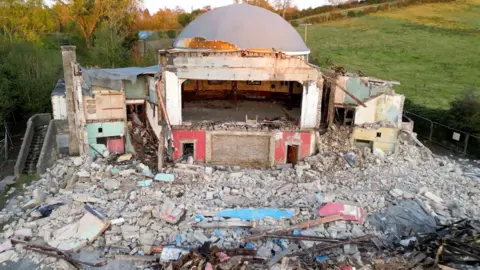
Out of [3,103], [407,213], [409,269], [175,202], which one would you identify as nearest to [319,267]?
[409,269]

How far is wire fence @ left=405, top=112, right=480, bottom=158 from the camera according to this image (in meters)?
24.9

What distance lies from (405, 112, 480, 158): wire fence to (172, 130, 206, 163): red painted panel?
16.6 meters

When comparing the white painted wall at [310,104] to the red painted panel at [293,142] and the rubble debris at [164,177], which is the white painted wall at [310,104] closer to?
the red painted panel at [293,142]

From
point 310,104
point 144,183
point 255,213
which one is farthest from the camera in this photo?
point 310,104

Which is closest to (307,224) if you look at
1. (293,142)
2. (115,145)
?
(293,142)

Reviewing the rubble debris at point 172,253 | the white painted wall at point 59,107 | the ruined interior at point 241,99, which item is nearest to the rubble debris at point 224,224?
the rubble debris at point 172,253

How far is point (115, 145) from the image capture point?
23.3 m

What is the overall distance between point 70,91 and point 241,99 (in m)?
10.6

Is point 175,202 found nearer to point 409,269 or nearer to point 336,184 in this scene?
point 336,184

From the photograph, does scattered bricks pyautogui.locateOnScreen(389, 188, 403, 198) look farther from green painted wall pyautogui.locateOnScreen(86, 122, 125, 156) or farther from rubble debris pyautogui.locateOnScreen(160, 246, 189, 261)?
green painted wall pyautogui.locateOnScreen(86, 122, 125, 156)

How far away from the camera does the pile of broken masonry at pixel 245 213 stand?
40.5 feet

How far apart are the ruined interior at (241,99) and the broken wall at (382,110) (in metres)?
3.58

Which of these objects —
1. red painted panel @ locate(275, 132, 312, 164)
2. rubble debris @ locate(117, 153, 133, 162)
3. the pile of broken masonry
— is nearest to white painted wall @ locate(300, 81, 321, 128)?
red painted panel @ locate(275, 132, 312, 164)

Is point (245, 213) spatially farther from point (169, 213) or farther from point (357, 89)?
point (357, 89)
